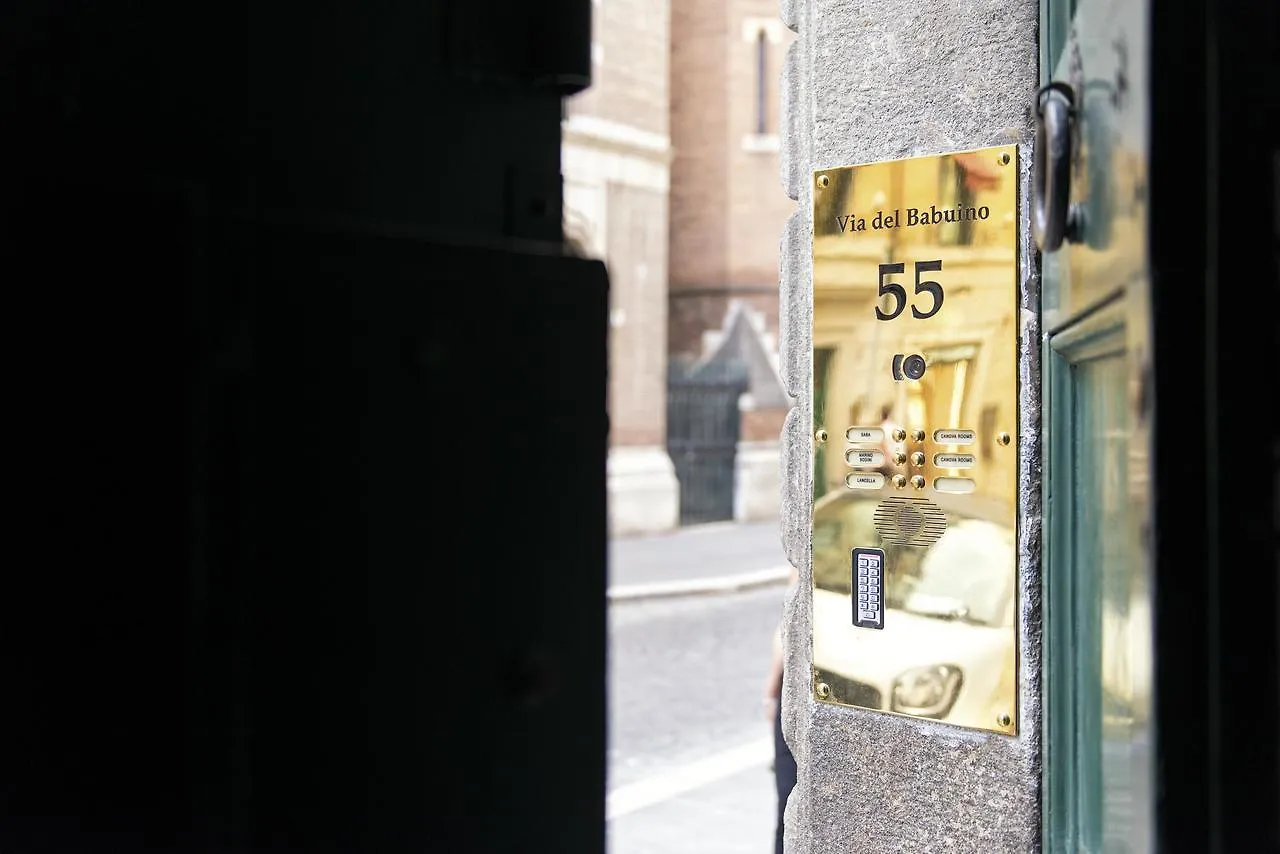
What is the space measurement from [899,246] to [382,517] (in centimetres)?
231

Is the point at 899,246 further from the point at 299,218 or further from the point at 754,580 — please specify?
the point at 754,580

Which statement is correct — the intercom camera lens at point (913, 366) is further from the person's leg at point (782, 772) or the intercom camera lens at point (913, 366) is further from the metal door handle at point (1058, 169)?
the person's leg at point (782, 772)

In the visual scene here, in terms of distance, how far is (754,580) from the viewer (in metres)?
14.6

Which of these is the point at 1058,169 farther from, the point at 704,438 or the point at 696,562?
the point at 704,438

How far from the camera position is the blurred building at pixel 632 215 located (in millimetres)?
19328

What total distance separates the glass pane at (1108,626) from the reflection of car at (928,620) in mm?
355

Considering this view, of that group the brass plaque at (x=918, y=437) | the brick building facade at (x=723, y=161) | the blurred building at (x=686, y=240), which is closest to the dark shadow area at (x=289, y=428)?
the brass plaque at (x=918, y=437)

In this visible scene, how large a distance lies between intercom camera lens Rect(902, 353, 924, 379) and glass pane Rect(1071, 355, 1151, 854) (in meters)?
0.52

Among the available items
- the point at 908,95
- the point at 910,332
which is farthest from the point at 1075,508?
the point at 908,95

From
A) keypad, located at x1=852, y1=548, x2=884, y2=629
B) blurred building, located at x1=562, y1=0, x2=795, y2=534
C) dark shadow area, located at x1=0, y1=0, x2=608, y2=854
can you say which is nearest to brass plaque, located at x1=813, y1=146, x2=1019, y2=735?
keypad, located at x1=852, y1=548, x2=884, y2=629

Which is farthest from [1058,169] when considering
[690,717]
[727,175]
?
[727,175]

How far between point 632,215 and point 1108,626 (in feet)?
61.7

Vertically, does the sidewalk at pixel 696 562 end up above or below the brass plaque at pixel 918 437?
below

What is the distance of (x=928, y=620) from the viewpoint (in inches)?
116
